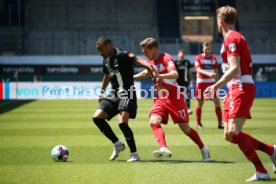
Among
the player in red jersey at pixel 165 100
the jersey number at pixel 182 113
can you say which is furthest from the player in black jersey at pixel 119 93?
the jersey number at pixel 182 113

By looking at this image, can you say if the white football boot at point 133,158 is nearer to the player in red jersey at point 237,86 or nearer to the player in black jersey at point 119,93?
the player in black jersey at point 119,93

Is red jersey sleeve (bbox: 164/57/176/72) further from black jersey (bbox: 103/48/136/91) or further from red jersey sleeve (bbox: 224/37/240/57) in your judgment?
red jersey sleeve (bbox: 224/37/240/57)

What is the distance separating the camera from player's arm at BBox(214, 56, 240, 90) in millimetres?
7281

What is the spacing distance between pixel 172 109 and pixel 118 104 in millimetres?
912

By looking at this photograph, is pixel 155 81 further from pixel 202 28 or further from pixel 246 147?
pixel 202 28

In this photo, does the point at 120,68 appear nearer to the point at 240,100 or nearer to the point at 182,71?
the point at 240,100

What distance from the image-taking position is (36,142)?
1303cm

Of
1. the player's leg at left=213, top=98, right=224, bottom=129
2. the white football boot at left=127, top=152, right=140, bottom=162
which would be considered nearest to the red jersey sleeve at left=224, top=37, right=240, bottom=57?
the white football boot at left=127, top=152, right=140, bottom=162

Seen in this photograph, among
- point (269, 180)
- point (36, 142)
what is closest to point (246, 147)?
point (269, 180)

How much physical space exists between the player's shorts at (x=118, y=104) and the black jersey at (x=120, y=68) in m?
0.17

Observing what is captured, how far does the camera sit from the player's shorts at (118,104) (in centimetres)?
988

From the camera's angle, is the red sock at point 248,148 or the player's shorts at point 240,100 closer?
the player's shorts at point 240,100

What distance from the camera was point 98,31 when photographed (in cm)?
4156

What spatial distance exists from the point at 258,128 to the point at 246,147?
28.9 feet
